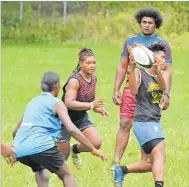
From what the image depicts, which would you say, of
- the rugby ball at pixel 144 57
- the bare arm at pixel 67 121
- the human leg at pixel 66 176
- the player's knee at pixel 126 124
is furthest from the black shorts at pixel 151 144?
the player's knee at pixel 126 124

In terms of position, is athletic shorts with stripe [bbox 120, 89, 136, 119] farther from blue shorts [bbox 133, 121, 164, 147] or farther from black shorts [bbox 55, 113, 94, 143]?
blue shorts [bbox 133, 121, 164, 147]

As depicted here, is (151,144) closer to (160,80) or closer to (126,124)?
(160,80)

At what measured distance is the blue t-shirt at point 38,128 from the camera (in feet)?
24.8

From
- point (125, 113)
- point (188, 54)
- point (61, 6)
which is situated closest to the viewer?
point (125, 113)

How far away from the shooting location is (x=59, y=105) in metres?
7.62

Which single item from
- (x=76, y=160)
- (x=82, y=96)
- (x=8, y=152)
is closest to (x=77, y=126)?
(x=82, y=96)

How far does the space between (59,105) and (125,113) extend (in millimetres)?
2245

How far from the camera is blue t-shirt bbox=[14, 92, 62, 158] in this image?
24.8 feet

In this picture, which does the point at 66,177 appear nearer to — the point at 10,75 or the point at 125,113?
the point at 125,113

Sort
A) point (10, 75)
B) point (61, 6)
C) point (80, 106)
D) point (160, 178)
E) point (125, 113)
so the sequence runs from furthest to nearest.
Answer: point (61, 6)
point (10, 75)
point (125, 113)
point (80, 106)
point (160, 178)

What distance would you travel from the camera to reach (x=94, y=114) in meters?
17.7

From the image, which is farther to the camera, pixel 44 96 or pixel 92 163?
pixel 92 163

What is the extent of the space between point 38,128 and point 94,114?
10.1m

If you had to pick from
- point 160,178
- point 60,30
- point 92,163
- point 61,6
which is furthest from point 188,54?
point 160,178
